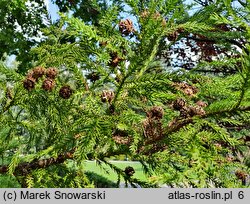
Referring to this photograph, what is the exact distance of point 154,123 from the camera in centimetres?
167

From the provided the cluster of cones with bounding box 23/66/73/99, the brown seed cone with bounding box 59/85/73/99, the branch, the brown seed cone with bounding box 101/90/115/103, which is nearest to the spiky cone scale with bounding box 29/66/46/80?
the cluster of cones with bounding box 23/66/73/99

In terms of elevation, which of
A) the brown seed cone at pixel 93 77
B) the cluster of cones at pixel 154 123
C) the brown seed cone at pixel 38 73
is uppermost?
the brown seed cone at pixel 93 77

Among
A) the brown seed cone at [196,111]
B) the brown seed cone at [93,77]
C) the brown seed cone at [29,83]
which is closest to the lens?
the brown seed cone at [196,111]

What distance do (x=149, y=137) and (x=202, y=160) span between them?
1.38 feet

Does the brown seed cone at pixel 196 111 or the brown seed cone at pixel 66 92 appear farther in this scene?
the brown seed cone at pixel 66 92

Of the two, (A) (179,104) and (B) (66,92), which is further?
(B) (66,92)

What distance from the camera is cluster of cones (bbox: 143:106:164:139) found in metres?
1.59

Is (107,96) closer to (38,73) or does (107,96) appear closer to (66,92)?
(66,92)

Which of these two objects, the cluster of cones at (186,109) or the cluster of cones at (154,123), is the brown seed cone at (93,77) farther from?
the cluster of cones at (186,109)

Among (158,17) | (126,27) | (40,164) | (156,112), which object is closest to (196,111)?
A: (156,112)

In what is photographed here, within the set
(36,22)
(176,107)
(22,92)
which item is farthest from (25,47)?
(176,107)

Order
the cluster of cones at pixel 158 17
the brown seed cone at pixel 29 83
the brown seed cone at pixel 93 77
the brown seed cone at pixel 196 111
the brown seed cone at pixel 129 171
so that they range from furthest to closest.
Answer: the brown seed cone at pixel 93 77, the brown seed cone at pixel 129 171, the brown seed cone at pixel 29 83, the brown seed cone at pixel 196 111, the cluster of cones at pixel 158 17

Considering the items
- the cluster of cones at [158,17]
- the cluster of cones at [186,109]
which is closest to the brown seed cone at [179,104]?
the cluster of cones at [186,109]

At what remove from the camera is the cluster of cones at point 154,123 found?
1589mm
